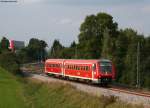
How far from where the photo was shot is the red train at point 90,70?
53625 mm

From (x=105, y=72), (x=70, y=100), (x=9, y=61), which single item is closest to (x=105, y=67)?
(x=105, y=72)

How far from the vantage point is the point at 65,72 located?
69.4 metres

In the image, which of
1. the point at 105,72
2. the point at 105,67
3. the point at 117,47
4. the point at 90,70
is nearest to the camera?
the point at 105,72

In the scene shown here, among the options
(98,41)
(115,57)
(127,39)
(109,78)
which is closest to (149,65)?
(115,57)

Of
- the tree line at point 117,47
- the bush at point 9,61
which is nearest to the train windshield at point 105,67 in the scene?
the tree line at point 117,47

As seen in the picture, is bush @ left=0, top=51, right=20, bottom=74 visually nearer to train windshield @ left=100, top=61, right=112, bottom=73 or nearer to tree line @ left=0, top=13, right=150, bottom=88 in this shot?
tree line @ left=0, top=13, right=150, bottom=88

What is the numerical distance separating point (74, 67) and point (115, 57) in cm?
3005

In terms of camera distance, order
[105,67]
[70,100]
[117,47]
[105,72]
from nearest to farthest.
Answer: [70,100], [105,72], [105,67], [117,47]

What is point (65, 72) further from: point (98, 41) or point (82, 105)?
point (98, 41)

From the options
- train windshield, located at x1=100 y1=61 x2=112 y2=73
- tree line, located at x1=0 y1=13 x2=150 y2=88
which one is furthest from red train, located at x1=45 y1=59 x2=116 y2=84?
tree line, located at x1=0 y1=13 x2=150 y2=88

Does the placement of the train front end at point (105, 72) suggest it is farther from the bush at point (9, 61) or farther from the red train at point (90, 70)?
the bush at point (9, 61)

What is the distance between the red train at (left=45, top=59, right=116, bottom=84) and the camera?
53.6m

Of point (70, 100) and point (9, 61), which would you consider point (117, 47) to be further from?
point (70, 100)

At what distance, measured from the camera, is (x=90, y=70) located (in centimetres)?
5566
